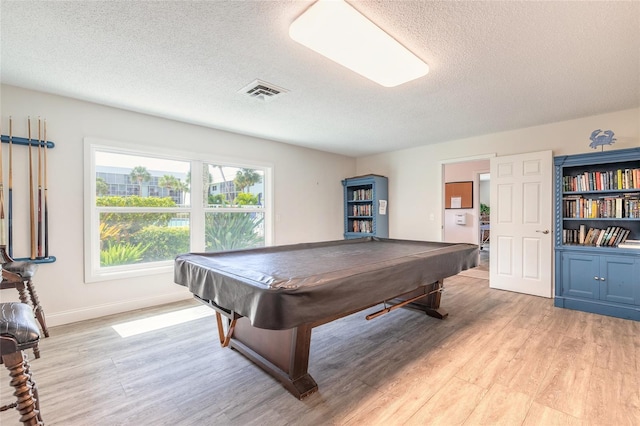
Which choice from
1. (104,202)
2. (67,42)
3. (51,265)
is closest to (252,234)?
(104,202)

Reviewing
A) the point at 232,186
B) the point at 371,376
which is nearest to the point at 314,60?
the point at 371,376

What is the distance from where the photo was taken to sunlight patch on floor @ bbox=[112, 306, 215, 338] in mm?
2742

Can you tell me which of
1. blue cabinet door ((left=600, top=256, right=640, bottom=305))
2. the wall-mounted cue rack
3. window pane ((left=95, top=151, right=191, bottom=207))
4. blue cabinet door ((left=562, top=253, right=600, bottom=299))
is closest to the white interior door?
blue cabinet door ((left=562, top=253, right=600, bottom=299))

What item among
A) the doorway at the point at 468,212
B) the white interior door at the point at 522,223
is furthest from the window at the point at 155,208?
the doorway at the point at 468,212

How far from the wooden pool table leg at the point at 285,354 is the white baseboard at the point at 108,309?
183 cm

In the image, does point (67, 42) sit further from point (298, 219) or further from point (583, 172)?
point (583, 172)

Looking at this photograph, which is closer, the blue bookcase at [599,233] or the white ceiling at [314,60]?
the white ceiling at [314,60]

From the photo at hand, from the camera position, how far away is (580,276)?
10.8 ft

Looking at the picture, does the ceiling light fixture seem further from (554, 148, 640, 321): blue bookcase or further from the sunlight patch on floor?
the sunlight patch on floor

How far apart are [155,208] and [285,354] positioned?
105 inches

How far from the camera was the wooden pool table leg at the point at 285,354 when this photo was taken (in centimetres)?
179

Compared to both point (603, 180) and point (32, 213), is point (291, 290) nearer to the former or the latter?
point (32, 213)

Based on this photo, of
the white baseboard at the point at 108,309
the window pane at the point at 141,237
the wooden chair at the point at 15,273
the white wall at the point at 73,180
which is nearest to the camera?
the wooden chair at the point at 15,273

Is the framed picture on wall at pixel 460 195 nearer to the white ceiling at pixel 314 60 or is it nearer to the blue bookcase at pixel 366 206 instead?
the blue bookcase at pixel 366 206
